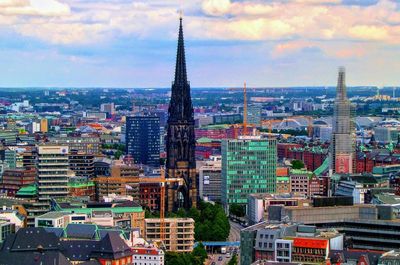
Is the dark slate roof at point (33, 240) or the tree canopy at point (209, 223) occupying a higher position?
the dark slate roof at point (33, 240)

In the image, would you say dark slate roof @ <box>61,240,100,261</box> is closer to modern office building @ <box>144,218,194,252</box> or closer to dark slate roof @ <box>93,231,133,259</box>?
dark slate roof @ <box>93,231,133,259</box>

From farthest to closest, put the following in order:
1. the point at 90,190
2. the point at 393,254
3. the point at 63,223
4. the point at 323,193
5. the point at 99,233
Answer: the point at 323,193 → the point at 90,190 → the point at 63,223 → the point at 99,233 → the point at 393,254

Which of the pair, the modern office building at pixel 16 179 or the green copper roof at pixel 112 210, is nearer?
the green copper roof at pixel 112 210

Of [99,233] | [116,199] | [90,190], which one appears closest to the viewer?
[99,233]

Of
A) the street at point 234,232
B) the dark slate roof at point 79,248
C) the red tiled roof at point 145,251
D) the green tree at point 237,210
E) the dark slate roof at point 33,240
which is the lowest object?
the street at point 234,232

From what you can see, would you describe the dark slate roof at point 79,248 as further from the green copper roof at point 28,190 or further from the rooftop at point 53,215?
the green copper roof at point 28,190

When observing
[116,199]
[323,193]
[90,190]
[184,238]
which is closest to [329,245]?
[184,238]

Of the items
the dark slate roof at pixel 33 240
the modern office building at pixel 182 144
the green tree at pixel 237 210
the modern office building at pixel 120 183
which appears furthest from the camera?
the modern office building at pixel 182 144

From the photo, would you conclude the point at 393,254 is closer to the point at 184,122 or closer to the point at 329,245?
the point at 329,245

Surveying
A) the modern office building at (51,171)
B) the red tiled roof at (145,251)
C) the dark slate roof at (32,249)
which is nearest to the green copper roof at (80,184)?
the modern office building at (51,171)
